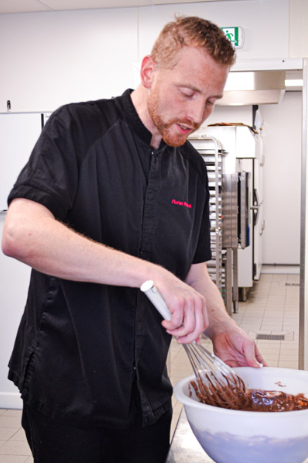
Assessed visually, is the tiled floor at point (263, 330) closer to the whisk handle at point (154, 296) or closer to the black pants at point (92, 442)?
the black pants at point (92, 442)

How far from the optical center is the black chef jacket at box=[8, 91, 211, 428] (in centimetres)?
145

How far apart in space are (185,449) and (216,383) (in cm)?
19

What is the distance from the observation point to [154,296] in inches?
43.7

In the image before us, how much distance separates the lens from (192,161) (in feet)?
5.83

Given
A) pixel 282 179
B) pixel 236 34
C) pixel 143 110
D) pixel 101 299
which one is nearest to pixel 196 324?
pixel 101 299

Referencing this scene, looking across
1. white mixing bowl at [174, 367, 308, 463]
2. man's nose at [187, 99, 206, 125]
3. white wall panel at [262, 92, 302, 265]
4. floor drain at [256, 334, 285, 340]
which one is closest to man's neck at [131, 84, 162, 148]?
man's nose at [187, 99, 206, 125]

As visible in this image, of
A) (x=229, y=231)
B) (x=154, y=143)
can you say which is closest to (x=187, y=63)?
(x=154, y=143)

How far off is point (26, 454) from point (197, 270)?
222cm

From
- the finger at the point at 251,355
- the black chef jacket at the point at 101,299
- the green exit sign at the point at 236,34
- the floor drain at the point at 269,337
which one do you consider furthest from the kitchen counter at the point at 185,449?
the floor drain at the point at 269,337

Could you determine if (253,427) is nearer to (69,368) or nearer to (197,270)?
(69,368)

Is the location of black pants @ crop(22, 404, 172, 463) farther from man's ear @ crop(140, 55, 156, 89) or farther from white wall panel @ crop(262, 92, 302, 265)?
white wall panel @ crop(262, 92, 302, 265)

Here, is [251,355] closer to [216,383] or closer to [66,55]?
[216,383]

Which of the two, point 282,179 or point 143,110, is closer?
point 143,110

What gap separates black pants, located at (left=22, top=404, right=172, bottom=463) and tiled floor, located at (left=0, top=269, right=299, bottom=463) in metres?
2.06
